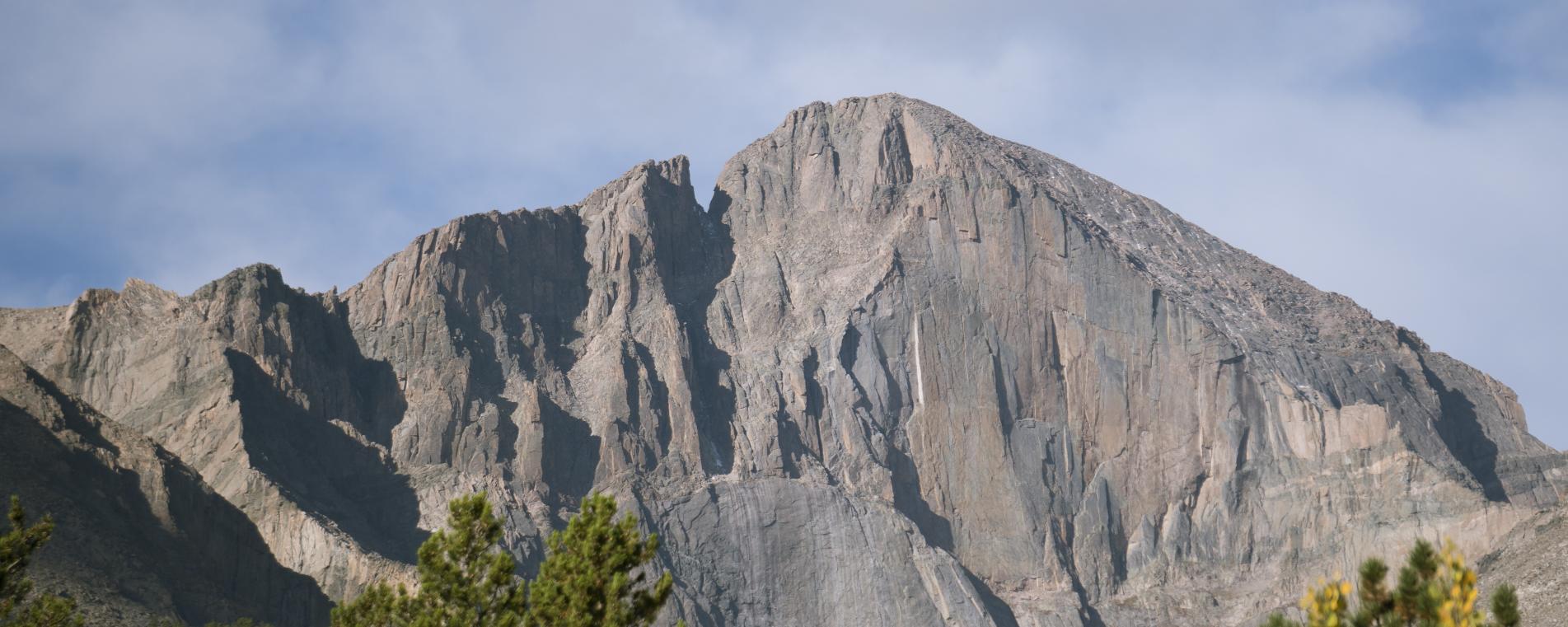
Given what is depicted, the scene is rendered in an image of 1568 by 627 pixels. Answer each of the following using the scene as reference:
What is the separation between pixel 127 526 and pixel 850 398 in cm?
7399

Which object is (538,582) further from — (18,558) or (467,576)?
(18,558)

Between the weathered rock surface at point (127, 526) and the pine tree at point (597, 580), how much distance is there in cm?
5403

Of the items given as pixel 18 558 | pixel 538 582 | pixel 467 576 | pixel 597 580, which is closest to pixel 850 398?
pixel 467 576

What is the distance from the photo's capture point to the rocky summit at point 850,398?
146 meters

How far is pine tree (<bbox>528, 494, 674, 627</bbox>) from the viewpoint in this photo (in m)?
41.5

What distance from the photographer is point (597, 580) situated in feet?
137

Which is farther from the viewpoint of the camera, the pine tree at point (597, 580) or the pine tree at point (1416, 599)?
the pine tree at point (597, 580)

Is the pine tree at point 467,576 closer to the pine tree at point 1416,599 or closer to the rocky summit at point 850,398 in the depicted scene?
the pine tree at point 1416,599

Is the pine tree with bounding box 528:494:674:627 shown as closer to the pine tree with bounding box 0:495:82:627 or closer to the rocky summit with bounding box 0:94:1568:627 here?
the pine tree with bounding box 0:495:82:627

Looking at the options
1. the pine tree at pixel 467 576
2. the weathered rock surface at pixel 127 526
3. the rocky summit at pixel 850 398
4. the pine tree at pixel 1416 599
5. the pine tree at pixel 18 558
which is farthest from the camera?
the rocky summit at pixel 850 398

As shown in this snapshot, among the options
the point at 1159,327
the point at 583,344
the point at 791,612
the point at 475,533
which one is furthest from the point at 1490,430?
the point at 475,533

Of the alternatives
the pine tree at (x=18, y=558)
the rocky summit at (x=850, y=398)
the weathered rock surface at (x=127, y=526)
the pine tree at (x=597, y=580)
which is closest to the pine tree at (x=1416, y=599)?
the pine tree at (x=597, y=580)

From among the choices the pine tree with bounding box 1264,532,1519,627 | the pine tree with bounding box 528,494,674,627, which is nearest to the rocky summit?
the pine tree with bounding box 528,494,674,627

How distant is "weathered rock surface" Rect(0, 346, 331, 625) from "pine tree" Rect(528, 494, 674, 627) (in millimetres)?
54028
